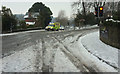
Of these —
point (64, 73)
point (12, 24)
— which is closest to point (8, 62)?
point (64, 73)

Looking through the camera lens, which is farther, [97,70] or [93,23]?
[93,23]

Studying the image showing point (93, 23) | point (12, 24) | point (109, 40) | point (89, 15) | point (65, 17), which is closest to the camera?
point (109, 40)

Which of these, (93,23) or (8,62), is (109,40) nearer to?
(8,62)

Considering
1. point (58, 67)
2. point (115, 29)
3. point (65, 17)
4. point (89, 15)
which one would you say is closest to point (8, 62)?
point (58, 67)

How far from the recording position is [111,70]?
18.7 feet

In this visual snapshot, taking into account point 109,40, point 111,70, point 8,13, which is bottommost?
point 111,70

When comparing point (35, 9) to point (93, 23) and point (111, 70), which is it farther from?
point (111, 70)

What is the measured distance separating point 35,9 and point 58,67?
255 ft

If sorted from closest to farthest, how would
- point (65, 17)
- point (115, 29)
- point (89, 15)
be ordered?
point (115, 29)
point (89, 15)
point (65, 17)

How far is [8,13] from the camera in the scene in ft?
85.5

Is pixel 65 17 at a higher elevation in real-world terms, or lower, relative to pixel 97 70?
higher

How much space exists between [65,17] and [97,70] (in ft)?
310

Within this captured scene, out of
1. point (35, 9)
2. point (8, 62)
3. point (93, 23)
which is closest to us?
point (8, 62)

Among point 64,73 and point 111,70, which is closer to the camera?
point 64,73
